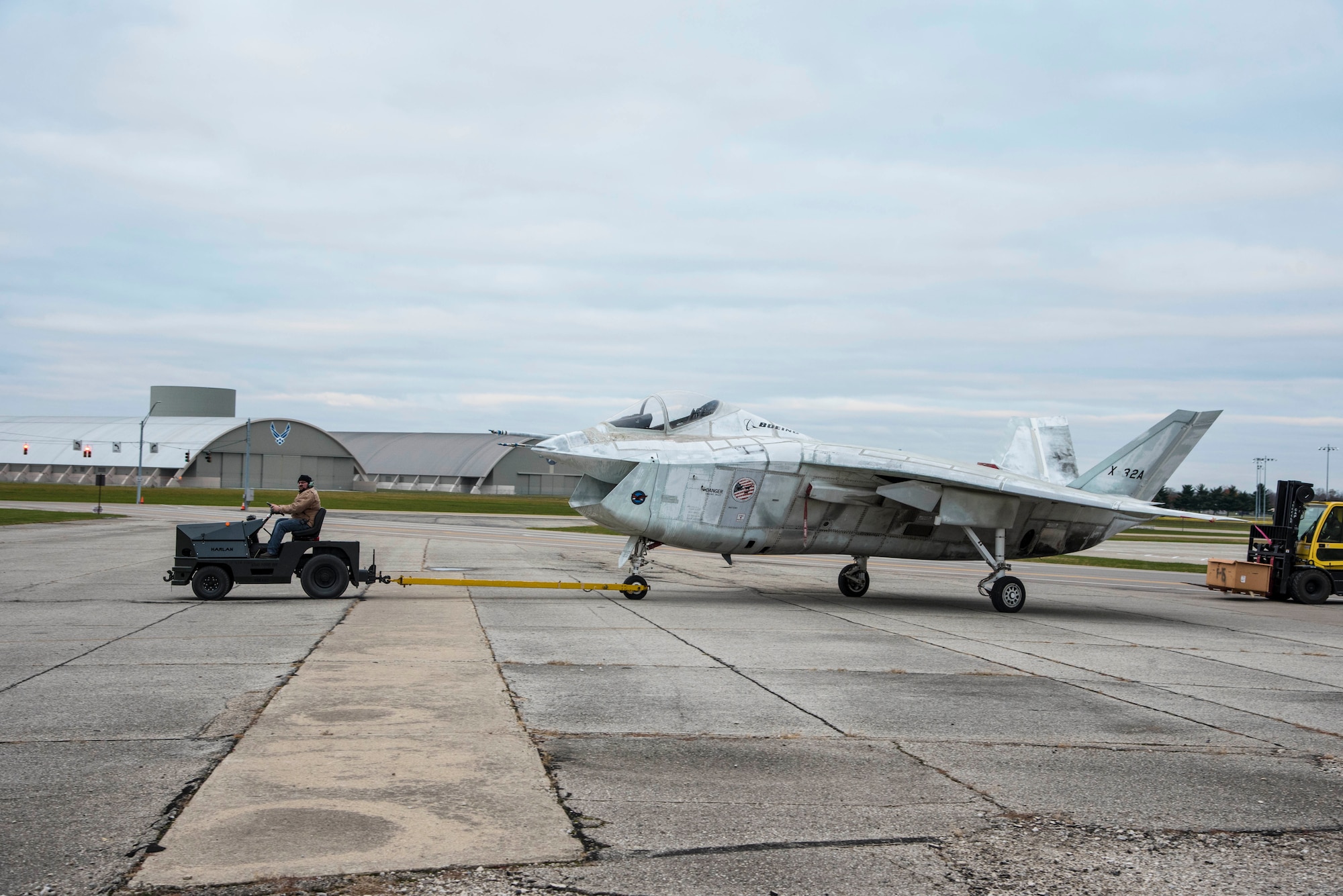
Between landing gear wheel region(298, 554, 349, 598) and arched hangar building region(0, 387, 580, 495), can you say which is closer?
landing gear wheel region(298, 554, 349, 598)

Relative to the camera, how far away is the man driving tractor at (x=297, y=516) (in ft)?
51.1

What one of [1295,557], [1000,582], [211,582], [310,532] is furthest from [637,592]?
[1295,557]

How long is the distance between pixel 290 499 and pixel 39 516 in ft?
90.8

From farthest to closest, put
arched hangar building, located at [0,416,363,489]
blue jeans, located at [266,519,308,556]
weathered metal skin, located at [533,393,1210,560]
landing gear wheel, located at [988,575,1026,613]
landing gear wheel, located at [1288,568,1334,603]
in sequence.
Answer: arched hangar building, located at [0,416,363,489], landing gear wheel, located at [1288,568,1334,603], landing gear wheel, located at [988,575,1026,613], weathered metal skin, located at [533,393,1210,560], blue jeans, located at [266,519,308,556]

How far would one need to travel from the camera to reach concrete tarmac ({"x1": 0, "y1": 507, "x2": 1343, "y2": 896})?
4.77m

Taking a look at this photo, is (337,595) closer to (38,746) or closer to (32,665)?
(32,665)

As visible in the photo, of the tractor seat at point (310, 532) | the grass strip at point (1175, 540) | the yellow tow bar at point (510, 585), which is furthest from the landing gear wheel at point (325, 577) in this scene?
the grass strip at point (1175, 540)

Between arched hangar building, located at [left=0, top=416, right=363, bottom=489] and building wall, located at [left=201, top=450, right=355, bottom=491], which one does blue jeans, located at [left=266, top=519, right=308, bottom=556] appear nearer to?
arched hangar building, located at [left=0, top=416, right=363, bottom=489]

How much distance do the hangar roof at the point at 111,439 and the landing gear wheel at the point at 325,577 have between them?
254 ft

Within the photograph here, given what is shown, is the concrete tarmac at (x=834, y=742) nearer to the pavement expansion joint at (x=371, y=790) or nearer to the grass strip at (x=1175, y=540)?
the pavement expansion joint at (x=371, y=790)

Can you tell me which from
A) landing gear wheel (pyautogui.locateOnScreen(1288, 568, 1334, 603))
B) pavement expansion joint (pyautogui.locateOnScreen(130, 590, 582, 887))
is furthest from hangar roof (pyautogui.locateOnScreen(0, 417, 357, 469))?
pavement expansion joint (pyautogui.locateOnScreen(130, 590, 582, 887))

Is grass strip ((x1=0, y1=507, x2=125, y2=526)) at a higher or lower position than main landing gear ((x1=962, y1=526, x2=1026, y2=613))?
lower

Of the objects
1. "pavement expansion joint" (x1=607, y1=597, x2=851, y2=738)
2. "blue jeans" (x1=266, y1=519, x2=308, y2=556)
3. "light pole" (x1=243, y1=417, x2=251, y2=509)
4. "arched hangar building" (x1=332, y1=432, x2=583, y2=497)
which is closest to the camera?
"pavement expansion joint" (x1=607, y1=597, x2=851, y2=738)

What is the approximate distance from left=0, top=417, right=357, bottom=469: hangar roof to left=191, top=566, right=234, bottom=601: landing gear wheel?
77.1m
